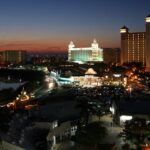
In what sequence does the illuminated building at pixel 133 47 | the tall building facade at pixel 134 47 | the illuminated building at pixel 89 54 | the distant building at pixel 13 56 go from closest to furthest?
the tall building facade at pixel 134 47 → the illuminated building at pixel 133 47 → the illuminated building at pixel 89 54 → the distant building at pixel 13 56

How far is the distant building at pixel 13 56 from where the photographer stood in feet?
496

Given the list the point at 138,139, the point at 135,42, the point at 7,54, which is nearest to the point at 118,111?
the point at 138,139

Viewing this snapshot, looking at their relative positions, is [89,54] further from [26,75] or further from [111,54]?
[26,75]

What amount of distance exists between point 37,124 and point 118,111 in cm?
413

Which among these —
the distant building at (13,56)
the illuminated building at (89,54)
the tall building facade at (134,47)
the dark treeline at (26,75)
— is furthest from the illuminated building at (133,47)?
the distant building at (13,56)

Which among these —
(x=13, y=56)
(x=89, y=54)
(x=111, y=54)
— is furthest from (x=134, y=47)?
(x=13, y=56)

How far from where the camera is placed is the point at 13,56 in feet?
507

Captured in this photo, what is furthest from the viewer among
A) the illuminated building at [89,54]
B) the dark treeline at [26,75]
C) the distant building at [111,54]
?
the distant building at [111,54]

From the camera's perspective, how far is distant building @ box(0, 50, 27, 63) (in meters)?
151

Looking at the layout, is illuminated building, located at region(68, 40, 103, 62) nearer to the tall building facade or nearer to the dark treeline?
the dark treeline

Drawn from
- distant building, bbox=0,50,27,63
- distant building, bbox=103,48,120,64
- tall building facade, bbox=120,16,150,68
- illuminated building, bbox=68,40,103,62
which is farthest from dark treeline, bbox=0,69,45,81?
distant building, bbox=0,50,27,63

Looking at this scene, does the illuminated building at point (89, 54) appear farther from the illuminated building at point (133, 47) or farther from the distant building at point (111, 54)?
the illuminated building at point (133, 47)

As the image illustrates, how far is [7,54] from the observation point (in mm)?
150500

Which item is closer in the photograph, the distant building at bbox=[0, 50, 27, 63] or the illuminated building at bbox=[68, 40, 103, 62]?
the illuminated building at bbox=[68, 40, 103, 62]
